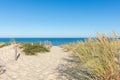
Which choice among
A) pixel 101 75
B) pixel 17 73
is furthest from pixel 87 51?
pixel 17 73

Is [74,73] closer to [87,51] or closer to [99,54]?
[87,51]

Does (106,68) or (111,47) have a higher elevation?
(111,47)

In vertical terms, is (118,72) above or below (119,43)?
below

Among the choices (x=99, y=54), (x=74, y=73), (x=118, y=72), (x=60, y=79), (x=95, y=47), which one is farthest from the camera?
(x=74, y=73)

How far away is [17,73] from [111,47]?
4.10 metres

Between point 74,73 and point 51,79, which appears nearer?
point 51,79

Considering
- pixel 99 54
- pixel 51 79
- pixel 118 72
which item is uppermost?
pixel 99 54

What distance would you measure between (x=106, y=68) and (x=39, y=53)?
10.5 metres

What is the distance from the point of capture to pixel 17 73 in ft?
29.1

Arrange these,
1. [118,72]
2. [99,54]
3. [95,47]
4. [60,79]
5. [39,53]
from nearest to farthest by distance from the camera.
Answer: [118,72], [99,54], [95,47], [60,79], [39,53]

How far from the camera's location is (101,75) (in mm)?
6184

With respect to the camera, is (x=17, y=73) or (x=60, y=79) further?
(x=17, y=73)

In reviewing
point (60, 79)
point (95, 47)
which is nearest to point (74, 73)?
point (60, 79)

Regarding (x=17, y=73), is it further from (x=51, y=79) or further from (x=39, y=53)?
(x=39, y=53)
